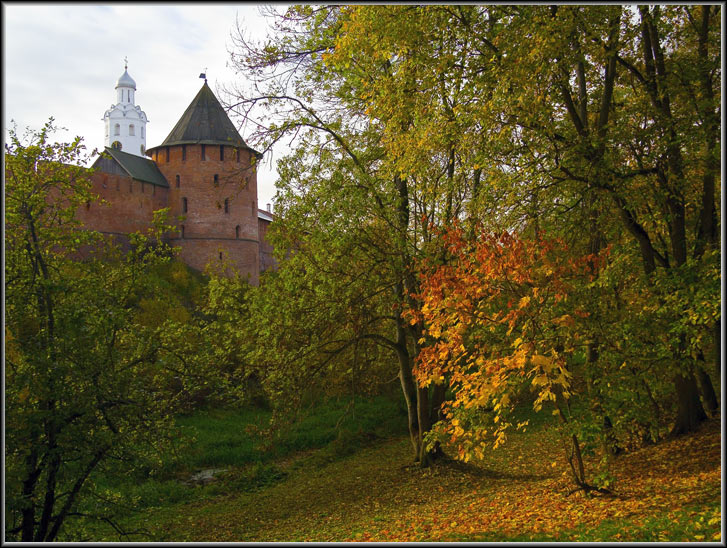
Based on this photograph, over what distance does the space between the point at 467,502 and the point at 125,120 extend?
77.8 metres

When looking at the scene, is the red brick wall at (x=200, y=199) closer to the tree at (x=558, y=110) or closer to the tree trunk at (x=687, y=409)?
the tree at (x=558, y=110)

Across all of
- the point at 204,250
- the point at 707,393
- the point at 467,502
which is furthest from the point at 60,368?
the point at 204,250

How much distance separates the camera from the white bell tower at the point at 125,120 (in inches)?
3029

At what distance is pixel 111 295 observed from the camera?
7.42m

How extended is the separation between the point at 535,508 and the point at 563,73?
213 inches

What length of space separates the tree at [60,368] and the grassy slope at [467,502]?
265 centimetres

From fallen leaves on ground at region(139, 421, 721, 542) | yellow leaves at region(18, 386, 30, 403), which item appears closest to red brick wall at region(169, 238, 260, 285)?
fallen leaves on ground at region(139, 421, 721, 542)

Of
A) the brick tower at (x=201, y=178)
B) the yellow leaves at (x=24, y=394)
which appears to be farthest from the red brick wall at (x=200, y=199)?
the yellow leaves at (x=24, y=394)

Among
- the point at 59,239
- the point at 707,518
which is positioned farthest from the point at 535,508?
the point at 59,239

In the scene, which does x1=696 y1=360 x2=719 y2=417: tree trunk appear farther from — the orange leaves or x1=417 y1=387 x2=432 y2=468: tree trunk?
x1=417 y1=387 x2=432 y2=468: tree trunk

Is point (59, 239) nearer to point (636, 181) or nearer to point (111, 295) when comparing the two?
point (111, 295)

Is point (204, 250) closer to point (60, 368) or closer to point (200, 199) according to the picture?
point (200, 199)

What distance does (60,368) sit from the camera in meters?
6.37

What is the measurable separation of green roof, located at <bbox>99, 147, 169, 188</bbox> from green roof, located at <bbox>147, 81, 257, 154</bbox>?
1259 millimetres
